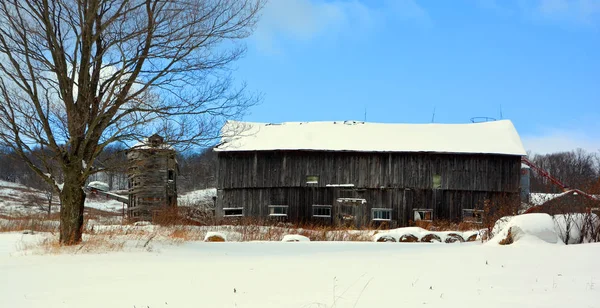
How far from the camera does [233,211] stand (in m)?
36.1

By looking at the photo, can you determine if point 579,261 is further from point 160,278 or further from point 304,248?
point 160,278

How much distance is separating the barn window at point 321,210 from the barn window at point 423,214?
5424 mm

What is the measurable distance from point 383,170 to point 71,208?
77.0 ft

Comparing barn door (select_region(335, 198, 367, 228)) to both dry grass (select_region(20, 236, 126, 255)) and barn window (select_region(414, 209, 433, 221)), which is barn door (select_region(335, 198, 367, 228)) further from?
dry grass (select_region(20, 236, 126, 255))

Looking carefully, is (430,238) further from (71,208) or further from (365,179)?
(365,179)

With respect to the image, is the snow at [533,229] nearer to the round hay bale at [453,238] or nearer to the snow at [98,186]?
the round hay bale at [453,238]

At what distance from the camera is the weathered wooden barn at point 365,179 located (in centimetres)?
3475

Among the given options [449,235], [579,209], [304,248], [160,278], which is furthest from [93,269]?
[449,235]

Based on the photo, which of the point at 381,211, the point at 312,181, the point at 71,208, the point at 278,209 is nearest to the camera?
the point at 71,208

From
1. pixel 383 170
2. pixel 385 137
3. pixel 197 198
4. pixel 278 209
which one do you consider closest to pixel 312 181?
pixel 278 209

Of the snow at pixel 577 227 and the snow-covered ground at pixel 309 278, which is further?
the snow at pixel 577 227

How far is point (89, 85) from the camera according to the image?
47.9 feet

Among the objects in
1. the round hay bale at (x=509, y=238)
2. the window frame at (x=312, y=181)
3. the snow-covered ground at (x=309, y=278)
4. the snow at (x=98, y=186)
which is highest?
the window frame at (x=312, y=181)

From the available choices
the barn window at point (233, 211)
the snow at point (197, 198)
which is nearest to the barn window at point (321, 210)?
the barn window at point (233, 211)
